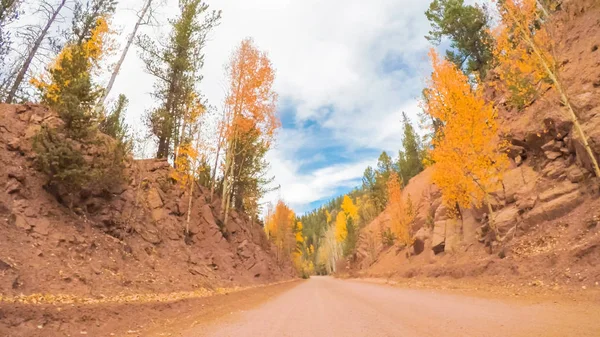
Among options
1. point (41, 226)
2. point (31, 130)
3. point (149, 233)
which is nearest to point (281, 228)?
point (149, 233)

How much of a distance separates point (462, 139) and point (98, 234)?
55.9 ft

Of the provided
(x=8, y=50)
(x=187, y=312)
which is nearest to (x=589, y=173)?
(x=187, y=312)

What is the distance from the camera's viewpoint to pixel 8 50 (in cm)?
1352

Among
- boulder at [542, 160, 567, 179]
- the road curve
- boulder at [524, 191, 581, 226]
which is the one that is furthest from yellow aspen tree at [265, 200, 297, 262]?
the road curve

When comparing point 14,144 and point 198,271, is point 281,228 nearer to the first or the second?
point 198,271

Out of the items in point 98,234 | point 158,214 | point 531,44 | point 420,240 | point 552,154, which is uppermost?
point 531,44

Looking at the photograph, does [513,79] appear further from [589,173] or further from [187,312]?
[187,312]

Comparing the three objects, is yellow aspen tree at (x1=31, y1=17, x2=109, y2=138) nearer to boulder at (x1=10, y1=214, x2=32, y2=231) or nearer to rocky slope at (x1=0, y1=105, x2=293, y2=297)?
rocky slope at (x1=0, y1=105, x2=293, y2=297)

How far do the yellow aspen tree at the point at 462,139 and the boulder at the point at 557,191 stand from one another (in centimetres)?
194

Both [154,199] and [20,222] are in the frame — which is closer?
[20,222]

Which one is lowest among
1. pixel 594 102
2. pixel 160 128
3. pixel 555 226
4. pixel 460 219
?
pixel 555 226

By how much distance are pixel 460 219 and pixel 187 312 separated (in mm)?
20079

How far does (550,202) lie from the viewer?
1355 centimetres

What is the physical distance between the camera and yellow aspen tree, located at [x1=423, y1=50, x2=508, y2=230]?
607 inches
